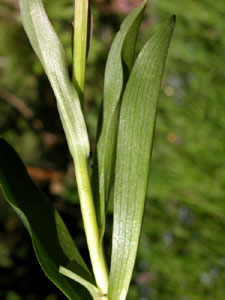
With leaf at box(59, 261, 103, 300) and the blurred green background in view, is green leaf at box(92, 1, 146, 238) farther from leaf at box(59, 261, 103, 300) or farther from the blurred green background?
the blurred green background

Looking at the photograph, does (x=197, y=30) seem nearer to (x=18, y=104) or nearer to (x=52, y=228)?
(x=18, y=104)

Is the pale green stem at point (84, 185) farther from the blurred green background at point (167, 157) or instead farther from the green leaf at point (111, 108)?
the blurred green background at point (167, 157)

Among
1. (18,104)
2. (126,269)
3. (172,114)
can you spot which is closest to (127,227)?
(126,269)

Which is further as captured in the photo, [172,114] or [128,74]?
[172,114]

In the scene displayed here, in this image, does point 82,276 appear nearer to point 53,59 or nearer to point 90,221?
point 90,221

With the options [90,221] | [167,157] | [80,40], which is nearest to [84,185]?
[90,221]

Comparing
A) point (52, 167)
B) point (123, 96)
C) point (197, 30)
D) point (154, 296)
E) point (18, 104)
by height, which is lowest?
point (154, 296)

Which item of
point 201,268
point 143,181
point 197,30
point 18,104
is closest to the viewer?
point 143,181
